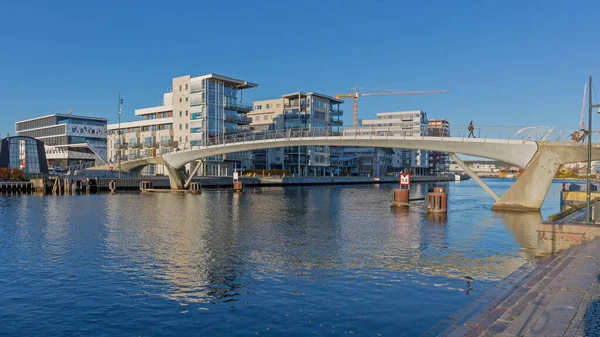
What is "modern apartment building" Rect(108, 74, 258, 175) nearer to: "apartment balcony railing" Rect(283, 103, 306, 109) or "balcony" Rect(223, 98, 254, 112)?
"balcony" Rect(223, 98, 254, 112)

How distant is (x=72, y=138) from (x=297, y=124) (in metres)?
81.5

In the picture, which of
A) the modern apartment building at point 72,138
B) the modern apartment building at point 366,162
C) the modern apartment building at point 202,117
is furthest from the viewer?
the modern apartment building at point 366,162

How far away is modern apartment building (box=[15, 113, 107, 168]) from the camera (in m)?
155

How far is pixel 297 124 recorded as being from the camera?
13325 centimetres

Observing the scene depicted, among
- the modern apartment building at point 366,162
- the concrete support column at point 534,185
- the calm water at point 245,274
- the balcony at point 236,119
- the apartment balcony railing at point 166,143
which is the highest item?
the balcony at point 236,119

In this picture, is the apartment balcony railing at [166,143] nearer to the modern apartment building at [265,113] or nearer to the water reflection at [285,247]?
the modern apartment building at [265,113]

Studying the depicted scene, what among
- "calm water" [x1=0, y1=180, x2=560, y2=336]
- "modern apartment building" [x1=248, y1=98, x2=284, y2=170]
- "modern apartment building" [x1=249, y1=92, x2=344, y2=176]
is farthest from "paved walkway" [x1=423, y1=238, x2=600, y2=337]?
"modern apartment building" [x1=248, y1=98, x2=284, y2=170]

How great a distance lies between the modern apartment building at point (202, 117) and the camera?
4306 inches

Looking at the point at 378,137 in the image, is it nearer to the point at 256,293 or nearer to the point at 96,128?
the point at 256,293

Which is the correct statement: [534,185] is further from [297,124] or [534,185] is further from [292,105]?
[292,105]

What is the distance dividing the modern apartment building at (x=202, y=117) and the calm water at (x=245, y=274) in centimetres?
7494

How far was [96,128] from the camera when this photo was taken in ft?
537

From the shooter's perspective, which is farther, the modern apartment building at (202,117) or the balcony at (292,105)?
the balcony at (292,105)

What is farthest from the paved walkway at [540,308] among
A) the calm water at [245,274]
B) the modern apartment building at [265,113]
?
the modern apartment building at [265,113]
